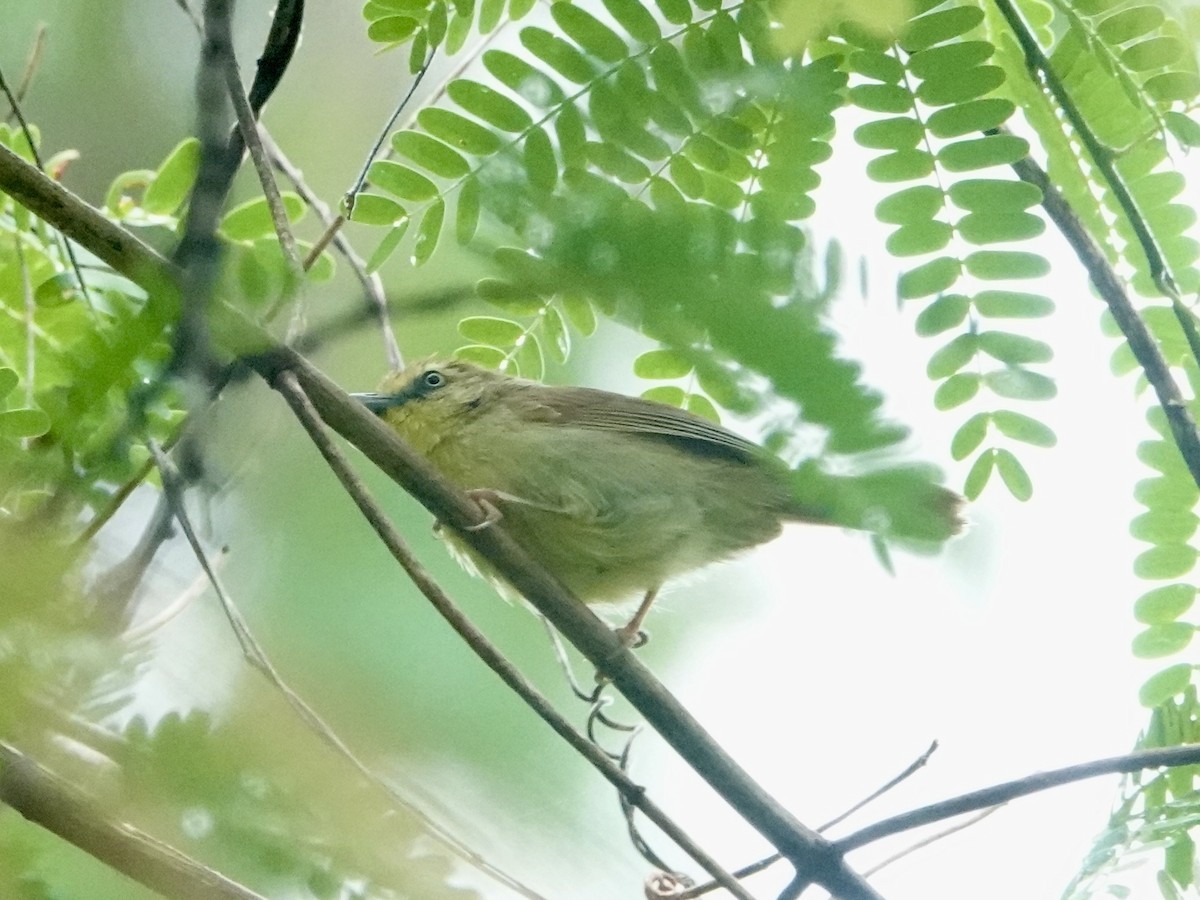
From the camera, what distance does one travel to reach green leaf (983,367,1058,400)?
1.78 m

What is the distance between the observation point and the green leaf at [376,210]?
2.22m

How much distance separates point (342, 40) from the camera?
320 centimetres

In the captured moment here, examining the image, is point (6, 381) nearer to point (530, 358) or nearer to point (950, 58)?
point (530, 358)

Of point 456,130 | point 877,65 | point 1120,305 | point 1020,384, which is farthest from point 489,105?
point 1120,305

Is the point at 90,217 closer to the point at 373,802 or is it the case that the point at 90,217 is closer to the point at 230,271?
the point at 230,271

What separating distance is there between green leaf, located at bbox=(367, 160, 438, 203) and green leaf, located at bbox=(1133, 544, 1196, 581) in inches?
58.0

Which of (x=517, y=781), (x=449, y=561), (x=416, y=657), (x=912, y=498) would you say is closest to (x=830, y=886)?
(x=416, y=657)

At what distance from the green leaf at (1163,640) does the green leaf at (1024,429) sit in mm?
419

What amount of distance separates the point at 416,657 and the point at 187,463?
0.79ft

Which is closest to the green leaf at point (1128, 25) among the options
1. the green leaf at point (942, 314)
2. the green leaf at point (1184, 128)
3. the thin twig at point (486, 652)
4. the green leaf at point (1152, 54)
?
the green leaf at point (1152, 54)

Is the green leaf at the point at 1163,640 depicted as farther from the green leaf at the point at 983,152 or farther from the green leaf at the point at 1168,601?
the green leaf at the point at 983,152

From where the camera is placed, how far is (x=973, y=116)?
200 centimetres

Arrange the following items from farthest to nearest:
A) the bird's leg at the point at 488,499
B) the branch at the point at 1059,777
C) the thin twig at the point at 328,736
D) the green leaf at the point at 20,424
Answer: the bird's leg at the point at 488,499, the branch at the point at 1059,777, the green leaf at the point at 20,424, the thin twig at the point at 328,736

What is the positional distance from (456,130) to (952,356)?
934mm
